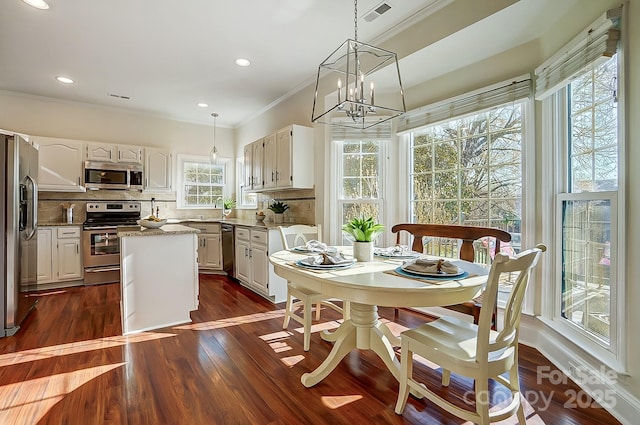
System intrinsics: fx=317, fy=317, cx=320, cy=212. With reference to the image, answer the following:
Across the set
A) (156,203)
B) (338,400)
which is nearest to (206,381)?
(338,400)

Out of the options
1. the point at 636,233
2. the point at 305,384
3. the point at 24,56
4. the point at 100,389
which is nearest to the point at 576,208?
the point at 636,233

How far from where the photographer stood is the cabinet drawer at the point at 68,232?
166 inches

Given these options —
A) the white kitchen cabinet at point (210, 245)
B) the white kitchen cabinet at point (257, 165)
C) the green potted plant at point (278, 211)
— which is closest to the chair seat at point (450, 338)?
the green potted plant at point (278, 211)

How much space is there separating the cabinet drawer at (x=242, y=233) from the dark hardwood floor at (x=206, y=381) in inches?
51.3

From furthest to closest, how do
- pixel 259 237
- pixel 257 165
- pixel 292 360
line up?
pixel 257 165, pixel 259 237, pixel 292 360

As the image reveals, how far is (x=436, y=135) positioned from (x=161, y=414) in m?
3.13

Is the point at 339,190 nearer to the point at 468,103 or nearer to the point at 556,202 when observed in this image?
the point at 468,103

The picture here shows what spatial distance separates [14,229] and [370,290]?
322 cm

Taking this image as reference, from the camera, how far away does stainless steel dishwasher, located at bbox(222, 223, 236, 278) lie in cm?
459

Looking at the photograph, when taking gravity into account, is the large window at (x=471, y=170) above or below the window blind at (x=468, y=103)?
below

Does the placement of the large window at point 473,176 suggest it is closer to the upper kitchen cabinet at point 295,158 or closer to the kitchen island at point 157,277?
the upper kitchen cabinet at point 295,158

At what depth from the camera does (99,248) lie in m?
4.39

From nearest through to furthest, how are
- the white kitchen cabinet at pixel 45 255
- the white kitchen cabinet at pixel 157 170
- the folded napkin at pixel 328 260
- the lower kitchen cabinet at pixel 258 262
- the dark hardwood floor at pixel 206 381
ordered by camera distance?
the dark hardwood floor at pixel 206 381
the folded napkin at pixel 328 260
the lower kitchen cabinet at pixel 258 262
the white kitchen cabinet at pixel 45 255
the white kitchen cabinet at pixel 157 170

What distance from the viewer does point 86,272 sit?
4344mm
